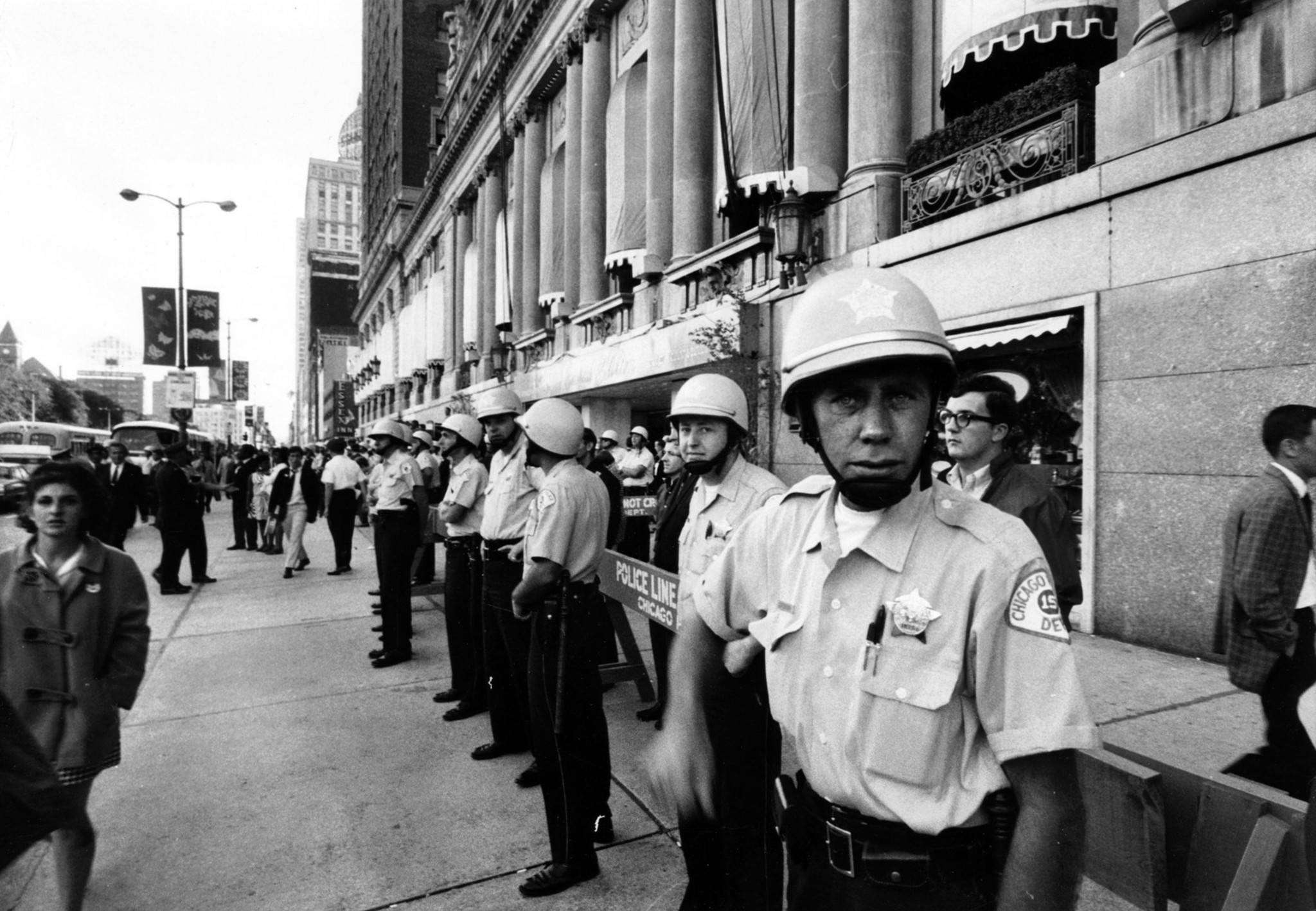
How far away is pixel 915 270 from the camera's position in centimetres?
923

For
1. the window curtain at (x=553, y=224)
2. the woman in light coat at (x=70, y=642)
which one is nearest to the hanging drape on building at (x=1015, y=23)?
the woman in light coat at (x=70, y=642)

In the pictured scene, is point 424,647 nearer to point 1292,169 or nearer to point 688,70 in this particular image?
point 1292,169

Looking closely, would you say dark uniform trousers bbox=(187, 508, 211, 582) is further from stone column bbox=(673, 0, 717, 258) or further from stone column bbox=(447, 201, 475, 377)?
stone column bbox=(447, 201, 475, 377)

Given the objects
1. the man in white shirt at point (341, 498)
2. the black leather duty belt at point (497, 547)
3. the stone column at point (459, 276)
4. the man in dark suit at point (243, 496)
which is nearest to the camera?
the black leather duty belt at point (497, 547)

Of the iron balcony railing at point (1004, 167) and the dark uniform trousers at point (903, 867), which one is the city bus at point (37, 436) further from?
the dark uniform trousers at point (903, 867)

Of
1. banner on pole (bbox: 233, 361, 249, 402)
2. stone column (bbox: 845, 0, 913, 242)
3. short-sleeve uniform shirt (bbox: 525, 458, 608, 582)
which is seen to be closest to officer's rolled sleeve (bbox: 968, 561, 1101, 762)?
short-sleeve uniform shirt (bbox: 525, 458, 608, 582)

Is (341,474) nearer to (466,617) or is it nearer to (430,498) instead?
(430,498)

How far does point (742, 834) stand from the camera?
2.34 meters

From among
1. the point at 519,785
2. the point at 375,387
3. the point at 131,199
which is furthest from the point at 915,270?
the point at 375,387

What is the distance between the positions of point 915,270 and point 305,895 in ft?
27.7

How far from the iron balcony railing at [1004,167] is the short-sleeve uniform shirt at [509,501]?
6.16 meters

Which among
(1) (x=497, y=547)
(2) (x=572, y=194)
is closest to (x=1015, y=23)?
(1) (x=497, y=547)

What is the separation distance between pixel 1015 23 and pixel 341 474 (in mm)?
9904

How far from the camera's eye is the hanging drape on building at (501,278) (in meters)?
26.4
